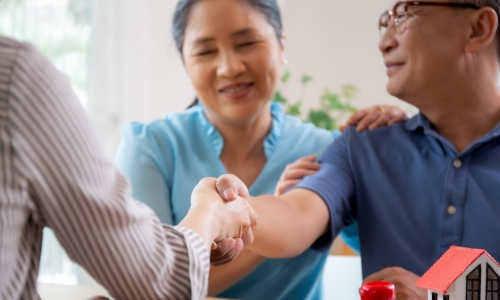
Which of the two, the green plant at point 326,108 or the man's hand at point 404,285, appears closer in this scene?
the man's hand at point 404,285

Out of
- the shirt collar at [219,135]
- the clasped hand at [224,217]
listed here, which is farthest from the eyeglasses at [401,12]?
the clasped hand at [224,217]

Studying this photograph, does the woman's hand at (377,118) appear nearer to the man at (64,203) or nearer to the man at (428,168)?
the man at (428,168)

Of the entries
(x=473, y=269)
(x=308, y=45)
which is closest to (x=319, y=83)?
(x=308, y=45)

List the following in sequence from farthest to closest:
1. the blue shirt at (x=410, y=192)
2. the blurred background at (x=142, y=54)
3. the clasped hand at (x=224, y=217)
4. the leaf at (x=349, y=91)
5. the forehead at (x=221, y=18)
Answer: the leaf at (x=349, y=91) → the blurred background at (x=142, y=54) → the forehead at (x=221, y=18) → the blue shirt at (x=410, y=192) → the clasped hand at (x=224, y=217)

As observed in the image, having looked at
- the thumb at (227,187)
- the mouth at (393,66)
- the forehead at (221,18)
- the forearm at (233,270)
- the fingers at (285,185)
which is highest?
the forehead at (221,18)

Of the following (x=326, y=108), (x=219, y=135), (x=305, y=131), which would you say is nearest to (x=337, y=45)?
(x=326, y=108)

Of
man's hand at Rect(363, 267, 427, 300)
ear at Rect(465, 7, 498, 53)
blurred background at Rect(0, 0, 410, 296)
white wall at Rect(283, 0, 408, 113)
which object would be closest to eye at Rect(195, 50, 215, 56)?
ear at Rect(465, 7, 498, 53)

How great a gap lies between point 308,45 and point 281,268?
2.51 meters

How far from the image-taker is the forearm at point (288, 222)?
1459 millimetres

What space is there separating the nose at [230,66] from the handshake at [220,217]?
2.03 feet

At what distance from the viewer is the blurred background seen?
11.1ft

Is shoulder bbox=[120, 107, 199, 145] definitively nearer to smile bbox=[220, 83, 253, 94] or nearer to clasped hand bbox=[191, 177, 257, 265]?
smile bbox=[220, 83, 253, 94]

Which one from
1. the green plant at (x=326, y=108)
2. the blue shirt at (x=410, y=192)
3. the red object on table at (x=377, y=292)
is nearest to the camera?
the red object on table at (x=377, y=292)

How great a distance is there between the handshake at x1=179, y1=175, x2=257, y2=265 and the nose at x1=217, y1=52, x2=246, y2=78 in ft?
2.03
